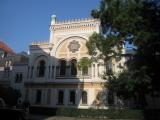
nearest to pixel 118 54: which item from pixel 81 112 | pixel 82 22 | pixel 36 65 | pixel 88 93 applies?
pixel 81 112

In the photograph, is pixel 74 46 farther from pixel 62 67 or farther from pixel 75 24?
pixel 62 67

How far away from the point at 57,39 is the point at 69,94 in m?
9.48

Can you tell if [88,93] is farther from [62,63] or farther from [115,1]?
[115,1]

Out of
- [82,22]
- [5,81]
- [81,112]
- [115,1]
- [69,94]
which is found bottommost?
[81,112]

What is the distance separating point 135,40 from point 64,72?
59.8ft

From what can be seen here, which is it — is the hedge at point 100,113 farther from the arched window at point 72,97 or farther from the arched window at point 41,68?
the arched window at point 41,68

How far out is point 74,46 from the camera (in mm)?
38344

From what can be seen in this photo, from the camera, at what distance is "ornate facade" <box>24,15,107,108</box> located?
35562mm

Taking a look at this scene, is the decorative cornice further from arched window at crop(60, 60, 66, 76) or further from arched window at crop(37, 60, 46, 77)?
arched window at crop(37, 60, 46, 77)

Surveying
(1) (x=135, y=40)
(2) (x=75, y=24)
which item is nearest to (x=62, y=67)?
(2) (x=75, y=24)

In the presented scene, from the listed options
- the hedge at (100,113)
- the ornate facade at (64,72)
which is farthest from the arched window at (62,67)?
the hedge at (100,113)

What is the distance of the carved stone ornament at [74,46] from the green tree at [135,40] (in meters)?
12.8

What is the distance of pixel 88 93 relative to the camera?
35.4 meters

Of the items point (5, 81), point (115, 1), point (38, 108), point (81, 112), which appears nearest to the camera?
point (115, 1)
